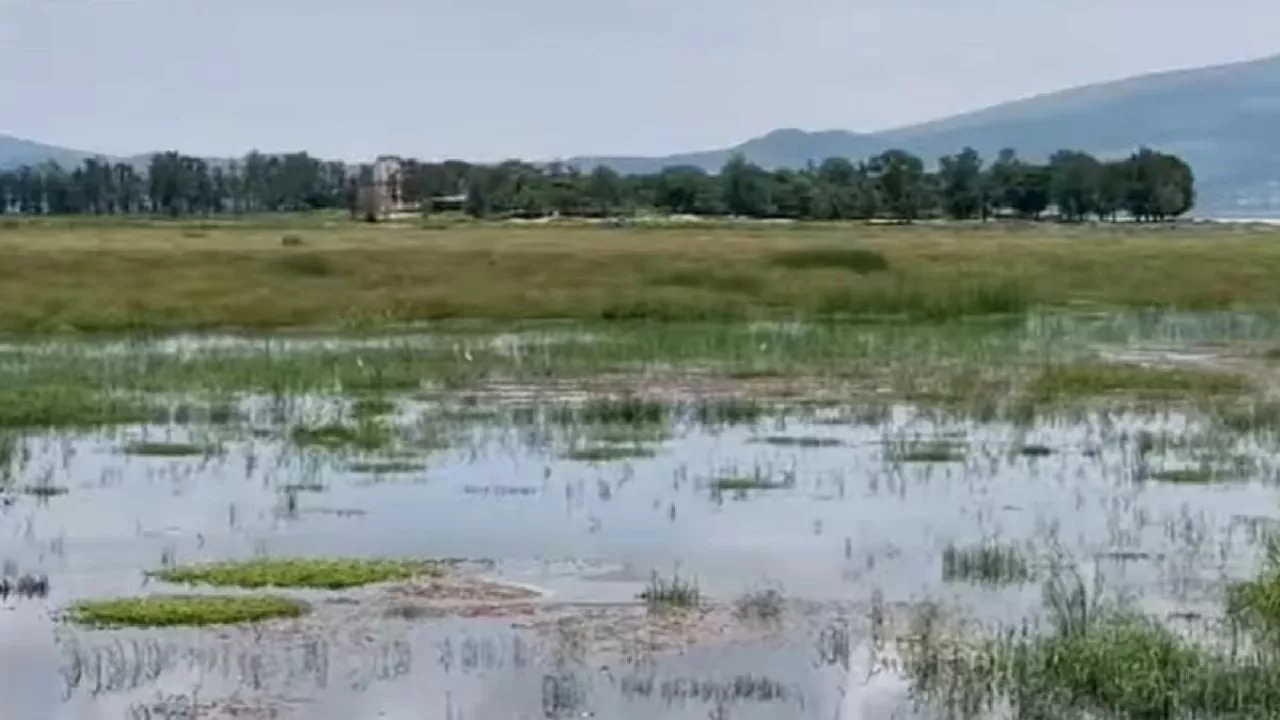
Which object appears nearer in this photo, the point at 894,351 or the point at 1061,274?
the point at 894,351

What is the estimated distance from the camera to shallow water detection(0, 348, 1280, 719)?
1161 centimetres

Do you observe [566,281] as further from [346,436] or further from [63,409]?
[346,436]

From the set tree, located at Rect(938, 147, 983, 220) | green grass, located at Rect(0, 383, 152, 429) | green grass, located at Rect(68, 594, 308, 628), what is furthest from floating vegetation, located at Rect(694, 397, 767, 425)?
tree, located at Rect(938, 147, 983, 220)

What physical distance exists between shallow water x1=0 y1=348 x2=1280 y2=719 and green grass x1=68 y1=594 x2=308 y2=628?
0.24 metres

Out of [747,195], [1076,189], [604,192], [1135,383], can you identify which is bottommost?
[1135,383]

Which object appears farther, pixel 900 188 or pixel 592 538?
pixel 900 188

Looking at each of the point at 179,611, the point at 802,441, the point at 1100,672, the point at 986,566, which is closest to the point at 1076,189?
the point at 802,441

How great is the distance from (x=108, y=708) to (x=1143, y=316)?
35744 mm

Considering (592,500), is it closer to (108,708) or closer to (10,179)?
(108,708)

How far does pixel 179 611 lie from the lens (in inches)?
531

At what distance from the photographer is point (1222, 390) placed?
1094 inches

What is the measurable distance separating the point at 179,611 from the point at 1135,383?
18163 mm

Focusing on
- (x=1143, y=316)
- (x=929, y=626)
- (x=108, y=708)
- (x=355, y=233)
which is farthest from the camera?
(x=355, y=233)

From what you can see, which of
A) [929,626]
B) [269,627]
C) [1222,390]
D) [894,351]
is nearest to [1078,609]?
[929,626]
